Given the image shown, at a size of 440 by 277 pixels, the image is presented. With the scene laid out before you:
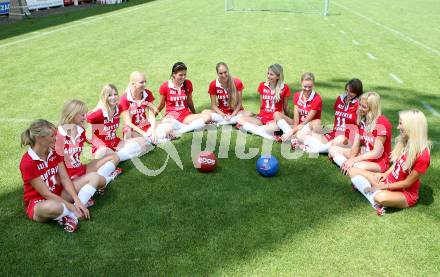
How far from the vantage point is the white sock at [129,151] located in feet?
20.7

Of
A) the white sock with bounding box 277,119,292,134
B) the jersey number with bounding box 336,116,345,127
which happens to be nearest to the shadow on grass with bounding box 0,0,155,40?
the white sock with bounding box 277,119,292,134

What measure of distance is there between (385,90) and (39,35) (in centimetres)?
1457

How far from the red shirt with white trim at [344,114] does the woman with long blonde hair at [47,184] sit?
4148mm

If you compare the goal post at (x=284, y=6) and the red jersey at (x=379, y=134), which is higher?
the red jersey at (x=379, y=134)

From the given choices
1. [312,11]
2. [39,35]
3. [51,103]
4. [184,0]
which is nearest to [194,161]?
[51,103]

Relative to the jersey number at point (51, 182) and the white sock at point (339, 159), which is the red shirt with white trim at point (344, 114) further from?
the jersey number at point (51, 182)

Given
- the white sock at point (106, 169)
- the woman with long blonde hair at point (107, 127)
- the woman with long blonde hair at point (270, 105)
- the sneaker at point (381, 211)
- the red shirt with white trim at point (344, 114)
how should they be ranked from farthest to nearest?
the woman with long blonde hair at point (270, 105) < the red shirt with white trim at point (344, 114) < the woman with long blonde hair at point (107, 127) < the white sock at point (106, 169) < the sneaker at point (381, 211)

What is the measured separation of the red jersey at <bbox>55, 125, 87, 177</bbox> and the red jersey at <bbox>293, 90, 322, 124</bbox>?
148 inches

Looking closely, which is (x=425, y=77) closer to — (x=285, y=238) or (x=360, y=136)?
(x=360, y=136)

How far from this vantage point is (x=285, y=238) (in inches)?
177

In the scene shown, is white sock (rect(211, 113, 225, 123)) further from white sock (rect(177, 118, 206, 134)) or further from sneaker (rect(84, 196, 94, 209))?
sneaker (rect(84, 196, 94, 209))

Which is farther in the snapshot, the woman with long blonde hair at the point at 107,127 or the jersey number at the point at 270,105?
the jersey number at the point at 270,105

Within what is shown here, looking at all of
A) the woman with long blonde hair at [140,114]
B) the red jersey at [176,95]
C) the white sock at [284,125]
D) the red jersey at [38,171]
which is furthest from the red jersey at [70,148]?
the white sock at [284,125]

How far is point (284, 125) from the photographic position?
7211mm
